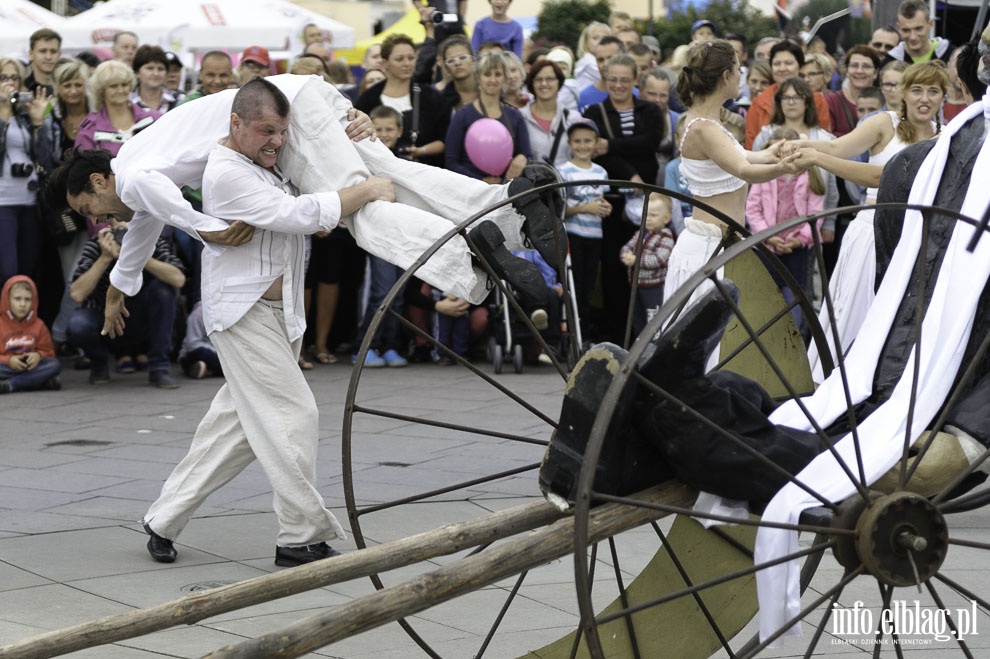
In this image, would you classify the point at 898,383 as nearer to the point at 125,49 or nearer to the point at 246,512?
the point at 246,512

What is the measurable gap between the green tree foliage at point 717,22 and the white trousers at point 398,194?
30.1m

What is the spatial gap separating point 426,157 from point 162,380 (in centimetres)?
227

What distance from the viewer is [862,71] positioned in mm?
9625

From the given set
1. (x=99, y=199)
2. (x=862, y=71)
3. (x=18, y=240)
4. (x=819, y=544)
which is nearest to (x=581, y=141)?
(x=862, y=71)

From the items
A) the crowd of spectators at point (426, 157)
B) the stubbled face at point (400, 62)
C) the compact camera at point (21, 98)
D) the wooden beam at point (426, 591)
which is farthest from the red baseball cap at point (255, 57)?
the wooden beam at point (426, 591)

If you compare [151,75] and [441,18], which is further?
[441,18]

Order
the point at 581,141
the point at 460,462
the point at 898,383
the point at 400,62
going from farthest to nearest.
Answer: the point at 400,62 → the point at 581,141 → the point at 460,462 → the point at 898,383

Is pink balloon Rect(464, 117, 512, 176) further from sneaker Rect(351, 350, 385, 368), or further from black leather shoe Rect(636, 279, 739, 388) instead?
black leather shoe Rect(636, 279, 739, 388)

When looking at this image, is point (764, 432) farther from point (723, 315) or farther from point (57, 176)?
point (57, 176)

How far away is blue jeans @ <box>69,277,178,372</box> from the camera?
27.0 ft

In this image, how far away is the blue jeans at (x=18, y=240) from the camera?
28.0 ft

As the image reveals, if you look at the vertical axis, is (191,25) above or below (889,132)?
above

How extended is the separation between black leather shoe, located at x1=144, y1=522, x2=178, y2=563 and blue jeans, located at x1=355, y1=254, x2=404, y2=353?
4023 millimetres

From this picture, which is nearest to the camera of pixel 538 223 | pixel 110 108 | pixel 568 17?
pixel 538 223
